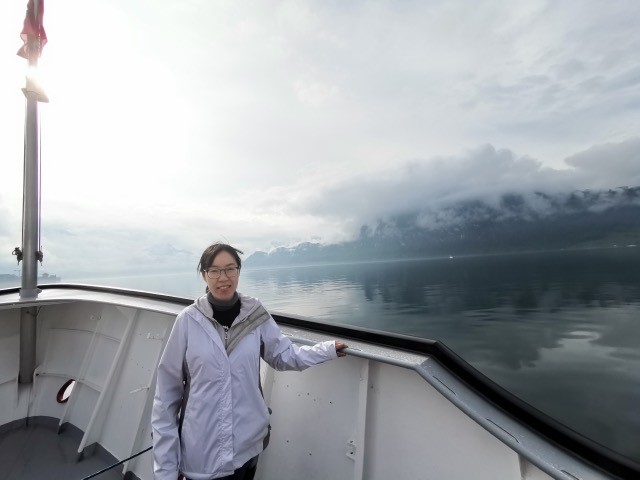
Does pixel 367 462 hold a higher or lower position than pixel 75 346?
lower

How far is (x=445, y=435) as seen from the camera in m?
1.62

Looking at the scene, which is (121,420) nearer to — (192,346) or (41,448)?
(41,448)

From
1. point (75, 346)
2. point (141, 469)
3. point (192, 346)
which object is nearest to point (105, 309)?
point (75, 346)

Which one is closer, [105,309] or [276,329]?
[276,329]

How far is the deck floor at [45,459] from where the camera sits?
8.99ft

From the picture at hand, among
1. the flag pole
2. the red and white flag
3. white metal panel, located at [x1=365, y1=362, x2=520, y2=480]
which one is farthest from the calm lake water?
the red and white flag

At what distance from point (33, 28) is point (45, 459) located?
4.96 m

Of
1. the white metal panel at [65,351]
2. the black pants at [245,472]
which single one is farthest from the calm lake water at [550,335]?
the white metal panel at [65,351]

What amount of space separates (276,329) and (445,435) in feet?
3.56

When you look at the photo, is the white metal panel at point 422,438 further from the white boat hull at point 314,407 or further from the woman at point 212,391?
the woman at point 212,391

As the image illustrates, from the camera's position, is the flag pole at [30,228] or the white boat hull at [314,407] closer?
the white boat hull at [314,407]

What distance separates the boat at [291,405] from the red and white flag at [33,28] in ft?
0.08

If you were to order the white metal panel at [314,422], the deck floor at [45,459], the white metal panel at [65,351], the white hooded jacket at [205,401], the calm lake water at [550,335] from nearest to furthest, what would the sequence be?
the white hooded jacket at [205,401]
the white metal panel at [314,422]
the deck floor at [45,459]
the white metal panel at [65,351]
the calm lake water at [550,335]

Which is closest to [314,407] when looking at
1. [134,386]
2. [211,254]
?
[211,254]
